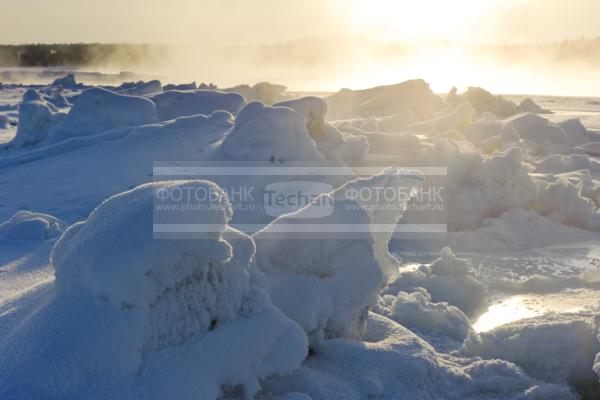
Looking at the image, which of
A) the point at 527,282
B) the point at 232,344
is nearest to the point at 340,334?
the point at 232,344

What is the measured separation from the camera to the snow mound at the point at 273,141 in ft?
22.6

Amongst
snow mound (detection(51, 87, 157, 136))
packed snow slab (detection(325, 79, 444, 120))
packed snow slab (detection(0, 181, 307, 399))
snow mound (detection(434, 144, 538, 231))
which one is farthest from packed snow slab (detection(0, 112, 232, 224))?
packed snow slab (detection(325, 79, 444, 120))

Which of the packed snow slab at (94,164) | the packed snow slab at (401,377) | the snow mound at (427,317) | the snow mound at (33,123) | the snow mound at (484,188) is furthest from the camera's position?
the snow mound at (33,123)

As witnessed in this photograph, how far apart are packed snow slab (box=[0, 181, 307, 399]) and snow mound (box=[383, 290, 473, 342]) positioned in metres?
1.53

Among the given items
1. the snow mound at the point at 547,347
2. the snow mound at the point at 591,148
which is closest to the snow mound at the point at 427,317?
the snow mound at the point at 547,347

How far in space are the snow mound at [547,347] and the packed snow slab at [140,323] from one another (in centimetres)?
150

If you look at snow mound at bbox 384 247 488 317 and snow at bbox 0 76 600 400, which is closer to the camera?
snow at bbox 0 76 600 400

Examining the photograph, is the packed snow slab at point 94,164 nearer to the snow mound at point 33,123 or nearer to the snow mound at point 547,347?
the snow mound at point 33,123

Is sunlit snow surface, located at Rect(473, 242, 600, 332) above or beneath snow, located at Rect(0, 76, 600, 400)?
beneath

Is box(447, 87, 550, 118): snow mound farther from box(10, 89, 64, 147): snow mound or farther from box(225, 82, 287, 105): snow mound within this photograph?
box(10, 89, 64, 147): snow mound

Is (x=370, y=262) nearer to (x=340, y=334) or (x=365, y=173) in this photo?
(x=340, y=334)

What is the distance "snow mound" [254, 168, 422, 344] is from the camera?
11.2 feet

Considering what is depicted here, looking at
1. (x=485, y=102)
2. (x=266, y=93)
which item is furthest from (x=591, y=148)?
(x=266, y=93)

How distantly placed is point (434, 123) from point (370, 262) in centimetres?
999
